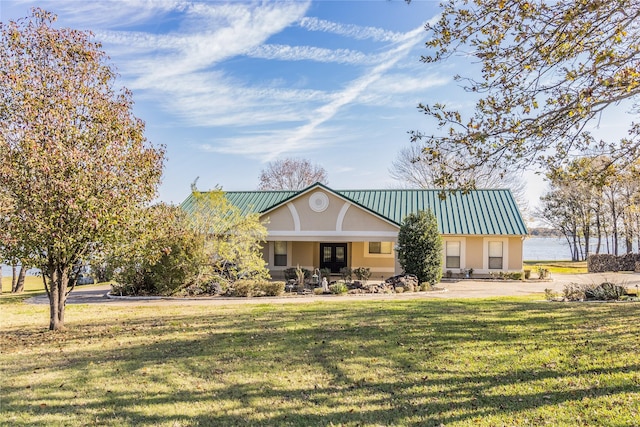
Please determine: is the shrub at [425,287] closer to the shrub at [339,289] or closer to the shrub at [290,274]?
the shrub at [339,289]

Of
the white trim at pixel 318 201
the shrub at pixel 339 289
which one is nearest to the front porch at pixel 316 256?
the white trim at pixel 318 201

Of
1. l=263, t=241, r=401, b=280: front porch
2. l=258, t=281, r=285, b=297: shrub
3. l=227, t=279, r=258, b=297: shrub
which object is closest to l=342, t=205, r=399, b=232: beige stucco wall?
l=263, t=241, r=401, b=280: front porch

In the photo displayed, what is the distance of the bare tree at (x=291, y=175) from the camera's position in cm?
5188

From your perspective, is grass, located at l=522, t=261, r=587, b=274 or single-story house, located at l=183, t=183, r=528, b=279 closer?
single-story house, located at l=183, t=183, r=528, b=279

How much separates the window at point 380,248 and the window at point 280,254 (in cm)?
532

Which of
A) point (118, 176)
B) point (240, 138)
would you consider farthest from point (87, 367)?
point (240, 138)

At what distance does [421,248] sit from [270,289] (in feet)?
24.7

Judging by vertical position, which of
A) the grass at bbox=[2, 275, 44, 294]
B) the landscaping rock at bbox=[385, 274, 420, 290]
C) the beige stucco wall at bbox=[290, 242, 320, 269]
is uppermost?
the beige stucco wall at bbox=[290, 242, 320, 269]

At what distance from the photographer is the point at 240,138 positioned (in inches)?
1048

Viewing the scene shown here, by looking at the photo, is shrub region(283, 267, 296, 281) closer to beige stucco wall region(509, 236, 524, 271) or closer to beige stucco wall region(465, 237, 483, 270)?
beige stucco wall region(465, 237, 483, 270)

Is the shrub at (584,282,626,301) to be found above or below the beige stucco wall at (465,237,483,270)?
below

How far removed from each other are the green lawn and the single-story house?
1377 centimetres

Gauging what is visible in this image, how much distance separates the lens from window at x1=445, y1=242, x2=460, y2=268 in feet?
87.0

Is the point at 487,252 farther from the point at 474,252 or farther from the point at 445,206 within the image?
the point at 445,206
